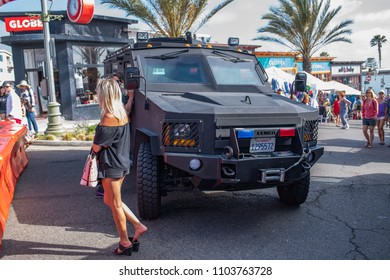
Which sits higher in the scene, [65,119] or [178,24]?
[178,24]

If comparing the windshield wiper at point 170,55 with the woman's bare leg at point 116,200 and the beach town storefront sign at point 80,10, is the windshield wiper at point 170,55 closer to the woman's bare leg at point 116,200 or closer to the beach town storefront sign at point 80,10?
the woman's bare leg at point 116,200

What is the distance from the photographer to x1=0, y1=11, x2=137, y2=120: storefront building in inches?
646

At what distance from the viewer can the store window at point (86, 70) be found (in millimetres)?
17328

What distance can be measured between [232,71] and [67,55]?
12.9 metres

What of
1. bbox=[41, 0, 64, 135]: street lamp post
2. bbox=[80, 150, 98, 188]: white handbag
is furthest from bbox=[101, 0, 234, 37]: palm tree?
bbox=[80, 150, 98, 188]: white handbag

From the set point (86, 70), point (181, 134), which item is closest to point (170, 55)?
point (181, 134)

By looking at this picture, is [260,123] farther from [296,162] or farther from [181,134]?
[181,134]

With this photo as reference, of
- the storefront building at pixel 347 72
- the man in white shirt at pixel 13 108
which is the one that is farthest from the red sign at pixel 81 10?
the storefront building at pixel 347 72

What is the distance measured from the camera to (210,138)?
4.12 meters

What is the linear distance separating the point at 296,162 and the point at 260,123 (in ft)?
2.00

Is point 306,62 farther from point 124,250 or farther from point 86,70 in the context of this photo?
point 124,250

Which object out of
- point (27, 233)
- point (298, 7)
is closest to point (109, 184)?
point (27, 233)

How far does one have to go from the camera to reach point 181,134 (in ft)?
13.7

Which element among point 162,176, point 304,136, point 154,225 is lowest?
point 154,225
